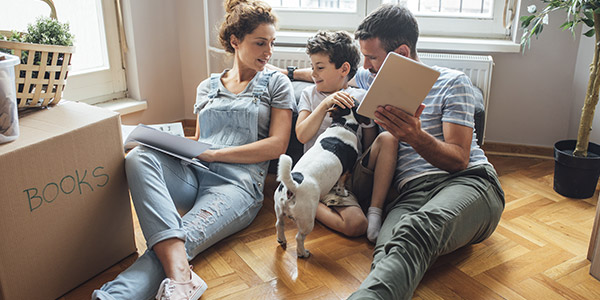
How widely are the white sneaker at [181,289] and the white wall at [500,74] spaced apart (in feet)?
5.10

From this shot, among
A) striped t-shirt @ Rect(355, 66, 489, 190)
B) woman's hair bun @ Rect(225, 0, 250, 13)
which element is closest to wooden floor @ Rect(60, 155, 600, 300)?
striped t-shirt @ Rect(355, 66, 489, 190)

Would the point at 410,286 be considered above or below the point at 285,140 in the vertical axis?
below

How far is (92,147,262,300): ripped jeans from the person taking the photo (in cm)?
142

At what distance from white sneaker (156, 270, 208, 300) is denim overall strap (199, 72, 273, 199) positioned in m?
0.45

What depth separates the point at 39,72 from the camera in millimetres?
1469

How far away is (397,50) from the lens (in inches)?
67.1

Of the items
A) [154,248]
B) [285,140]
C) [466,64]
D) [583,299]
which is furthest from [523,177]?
[154,248]

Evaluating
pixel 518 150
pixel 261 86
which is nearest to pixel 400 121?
Answer: pixel 261 86

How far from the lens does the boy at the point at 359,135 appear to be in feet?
5.86

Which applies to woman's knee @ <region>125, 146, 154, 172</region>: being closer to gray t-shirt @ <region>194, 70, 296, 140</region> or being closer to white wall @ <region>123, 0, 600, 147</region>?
gray t-shirt @ <region>194, 70, 296, 140</region>

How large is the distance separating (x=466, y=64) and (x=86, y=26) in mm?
1898

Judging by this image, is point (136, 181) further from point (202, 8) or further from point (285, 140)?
point (202, 8)

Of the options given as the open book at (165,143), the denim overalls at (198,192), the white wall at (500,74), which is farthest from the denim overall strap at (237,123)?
the white wall at (500,74)

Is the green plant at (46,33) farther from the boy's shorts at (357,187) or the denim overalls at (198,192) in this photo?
the boy's shorts at (357,187)
